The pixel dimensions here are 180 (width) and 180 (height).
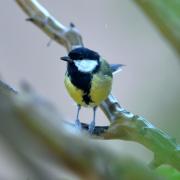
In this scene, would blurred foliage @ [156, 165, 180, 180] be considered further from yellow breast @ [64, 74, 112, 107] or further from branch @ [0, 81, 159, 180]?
yellow breast @ [64, 74, 112, 107]

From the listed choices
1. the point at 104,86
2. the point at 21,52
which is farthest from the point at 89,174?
the point at 21,52

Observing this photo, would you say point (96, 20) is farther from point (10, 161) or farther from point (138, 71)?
point (10, 161)

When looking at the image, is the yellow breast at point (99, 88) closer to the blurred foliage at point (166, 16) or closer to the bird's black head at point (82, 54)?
the bird's black head at point (82, 54)

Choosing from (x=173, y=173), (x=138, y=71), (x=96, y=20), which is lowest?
(x=173, y=173)

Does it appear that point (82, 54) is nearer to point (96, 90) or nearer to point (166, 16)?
point (96, 90)

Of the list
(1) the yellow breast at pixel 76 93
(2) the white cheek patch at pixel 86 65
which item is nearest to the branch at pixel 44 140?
(1) the yellow breast at pixel 76 93

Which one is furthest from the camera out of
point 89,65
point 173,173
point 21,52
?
point 21,52

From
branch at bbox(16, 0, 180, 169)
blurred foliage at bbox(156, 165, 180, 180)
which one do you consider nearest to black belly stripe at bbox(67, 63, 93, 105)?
branch at bbox(16, 0, 180, 169)
